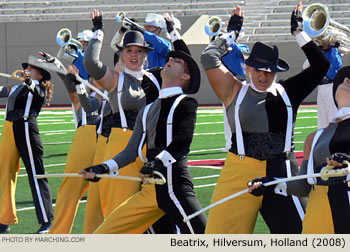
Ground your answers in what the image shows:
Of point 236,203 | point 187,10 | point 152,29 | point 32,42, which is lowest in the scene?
point 236,203

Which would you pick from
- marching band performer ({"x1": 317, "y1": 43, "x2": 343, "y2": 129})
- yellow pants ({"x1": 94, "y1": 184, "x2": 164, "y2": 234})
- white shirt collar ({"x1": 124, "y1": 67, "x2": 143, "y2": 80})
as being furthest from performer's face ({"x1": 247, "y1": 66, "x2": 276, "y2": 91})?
marching band performer ({"x1": 317, "y1": 43, "x2": 343, "y2": 129})

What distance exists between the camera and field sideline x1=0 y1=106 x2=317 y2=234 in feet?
29.1

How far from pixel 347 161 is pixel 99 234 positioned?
1.71 metres

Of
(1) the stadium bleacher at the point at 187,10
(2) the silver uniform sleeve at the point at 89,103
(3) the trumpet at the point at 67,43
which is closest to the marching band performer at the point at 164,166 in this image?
(2) the silver uniform sleeve at the point at 89,103

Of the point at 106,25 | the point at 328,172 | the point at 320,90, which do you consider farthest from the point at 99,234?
the point at 106,25

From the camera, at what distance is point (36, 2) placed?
31844 mm

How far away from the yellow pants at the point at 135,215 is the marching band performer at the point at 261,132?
0.43 m

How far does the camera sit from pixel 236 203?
521 cm

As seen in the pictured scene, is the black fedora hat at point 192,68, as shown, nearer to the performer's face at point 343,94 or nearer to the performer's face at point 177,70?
the performer's face at point 177,70

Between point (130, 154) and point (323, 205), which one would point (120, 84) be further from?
point (323, 205)

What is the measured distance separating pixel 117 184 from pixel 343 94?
84.9 inches

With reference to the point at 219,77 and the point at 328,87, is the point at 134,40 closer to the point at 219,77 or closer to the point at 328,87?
the point at 219,77

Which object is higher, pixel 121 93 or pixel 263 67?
pixel 263 67

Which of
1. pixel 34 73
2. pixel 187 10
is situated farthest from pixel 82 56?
pixel 187 10
